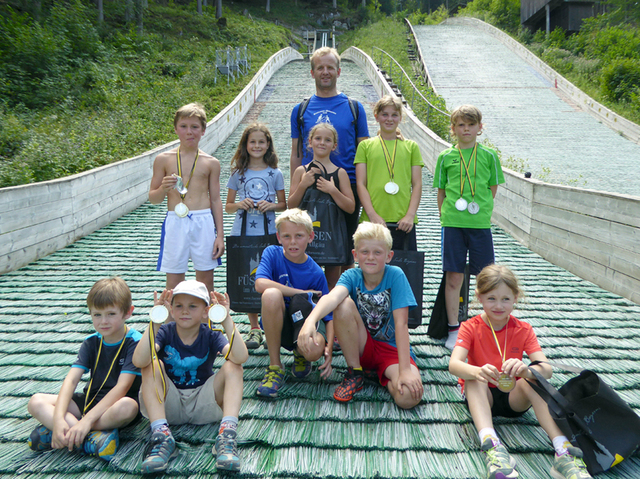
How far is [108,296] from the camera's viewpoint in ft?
8.15

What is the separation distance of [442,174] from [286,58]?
996 inches

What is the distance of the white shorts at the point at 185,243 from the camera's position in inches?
135

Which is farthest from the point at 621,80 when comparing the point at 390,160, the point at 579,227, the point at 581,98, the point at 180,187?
the point at 180,187

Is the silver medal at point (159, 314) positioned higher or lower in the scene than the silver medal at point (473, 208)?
lower

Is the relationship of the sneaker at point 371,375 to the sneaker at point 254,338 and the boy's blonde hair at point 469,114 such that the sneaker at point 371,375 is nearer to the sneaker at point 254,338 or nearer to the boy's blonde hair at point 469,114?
the sneaker at point 254,338

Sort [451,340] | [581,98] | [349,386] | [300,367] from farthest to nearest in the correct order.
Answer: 1. [581,98]
2. [451,340]
3. [300,367]
4. [349,386]

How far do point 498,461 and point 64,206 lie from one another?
6160 millimetres

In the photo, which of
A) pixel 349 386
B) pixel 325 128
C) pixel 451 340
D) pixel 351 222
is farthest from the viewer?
pixel 351 222

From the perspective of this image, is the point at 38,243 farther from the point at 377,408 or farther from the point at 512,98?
the point at 512,98

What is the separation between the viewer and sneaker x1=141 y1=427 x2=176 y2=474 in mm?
2100

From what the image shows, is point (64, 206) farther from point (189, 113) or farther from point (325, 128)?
point (325, 128)

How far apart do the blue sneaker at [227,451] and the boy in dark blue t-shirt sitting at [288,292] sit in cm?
50

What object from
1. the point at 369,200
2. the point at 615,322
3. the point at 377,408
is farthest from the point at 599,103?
the point at 377,408

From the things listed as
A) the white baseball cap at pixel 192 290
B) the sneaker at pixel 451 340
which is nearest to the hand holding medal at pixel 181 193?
the white baseball cap at pixel 192 290
